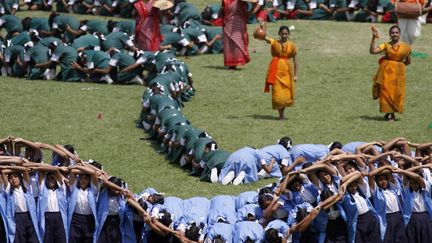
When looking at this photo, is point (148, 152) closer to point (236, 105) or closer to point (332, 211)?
point (236, 105)

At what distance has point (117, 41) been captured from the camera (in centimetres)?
2112

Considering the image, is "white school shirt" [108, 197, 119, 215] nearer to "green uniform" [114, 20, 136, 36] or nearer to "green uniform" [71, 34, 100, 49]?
"green uniform" [71, 34, 100, 49]

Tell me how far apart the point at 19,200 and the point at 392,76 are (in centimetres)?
683

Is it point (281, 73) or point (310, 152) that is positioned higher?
point (281, 73)

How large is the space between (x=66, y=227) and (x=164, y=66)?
7.27 meters

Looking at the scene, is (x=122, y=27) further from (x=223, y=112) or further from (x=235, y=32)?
(x=223, y=112)

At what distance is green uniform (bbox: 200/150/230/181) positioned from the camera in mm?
14680

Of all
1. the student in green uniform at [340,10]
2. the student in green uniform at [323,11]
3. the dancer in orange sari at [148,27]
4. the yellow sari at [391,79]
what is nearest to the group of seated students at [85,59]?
the dancer in orange sari at [148,27]

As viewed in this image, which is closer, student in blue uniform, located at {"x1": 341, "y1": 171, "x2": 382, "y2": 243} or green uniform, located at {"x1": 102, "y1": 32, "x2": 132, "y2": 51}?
student in blue uniform, located at {"x1": 341, "y1": 171, "x2": 382, "y2": 243}

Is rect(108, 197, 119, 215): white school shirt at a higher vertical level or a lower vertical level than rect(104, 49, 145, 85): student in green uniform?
higher

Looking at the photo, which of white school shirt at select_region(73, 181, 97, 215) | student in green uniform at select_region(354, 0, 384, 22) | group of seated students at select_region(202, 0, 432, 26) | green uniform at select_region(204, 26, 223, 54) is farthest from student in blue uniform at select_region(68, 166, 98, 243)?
student in green uniform at select_region(354, 0, 384, 22)

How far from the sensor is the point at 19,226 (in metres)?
12.0

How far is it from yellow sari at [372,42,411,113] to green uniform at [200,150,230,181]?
10.8 feet

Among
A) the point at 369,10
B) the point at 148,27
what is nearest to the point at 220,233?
the point at 148,27
